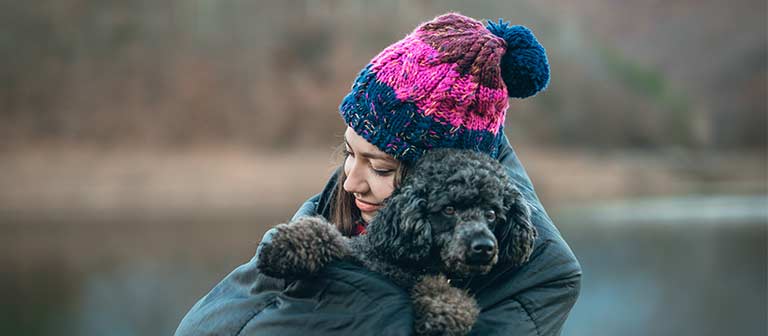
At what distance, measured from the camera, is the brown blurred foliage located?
18.1 metres

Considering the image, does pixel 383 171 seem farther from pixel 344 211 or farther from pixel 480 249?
pixel 480 249

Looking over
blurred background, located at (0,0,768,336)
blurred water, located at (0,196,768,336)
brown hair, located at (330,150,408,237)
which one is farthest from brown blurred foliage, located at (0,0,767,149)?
brown hair, located at (330,150,408,237)

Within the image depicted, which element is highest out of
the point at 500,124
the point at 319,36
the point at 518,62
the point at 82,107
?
the point at 319,36

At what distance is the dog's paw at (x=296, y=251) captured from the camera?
4.38ft

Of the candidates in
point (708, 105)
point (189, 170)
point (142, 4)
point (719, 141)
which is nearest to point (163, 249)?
→ point (189, 170)

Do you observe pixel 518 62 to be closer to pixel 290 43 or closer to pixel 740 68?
pixel 290 43

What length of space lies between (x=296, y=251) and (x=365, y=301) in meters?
0.13

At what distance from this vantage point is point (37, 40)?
62.7ft

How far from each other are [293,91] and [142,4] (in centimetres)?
408

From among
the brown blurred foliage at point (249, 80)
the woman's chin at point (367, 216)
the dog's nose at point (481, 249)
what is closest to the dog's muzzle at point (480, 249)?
the dog's nose at point (481, 249)

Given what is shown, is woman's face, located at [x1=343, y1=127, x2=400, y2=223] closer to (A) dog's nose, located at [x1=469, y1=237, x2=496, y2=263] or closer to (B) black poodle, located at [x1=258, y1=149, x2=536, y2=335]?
(B) black poodle, located at [x1=258, y1=149, x2=536, y2=335]

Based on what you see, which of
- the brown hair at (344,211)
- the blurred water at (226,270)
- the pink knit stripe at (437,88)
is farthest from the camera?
the blurred water at (226,270)

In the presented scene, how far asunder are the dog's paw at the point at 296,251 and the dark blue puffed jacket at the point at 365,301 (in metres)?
0.03

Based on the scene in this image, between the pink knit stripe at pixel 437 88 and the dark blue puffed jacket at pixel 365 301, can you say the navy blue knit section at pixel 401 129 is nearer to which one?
the pink knit stripe at pixel 437 88
